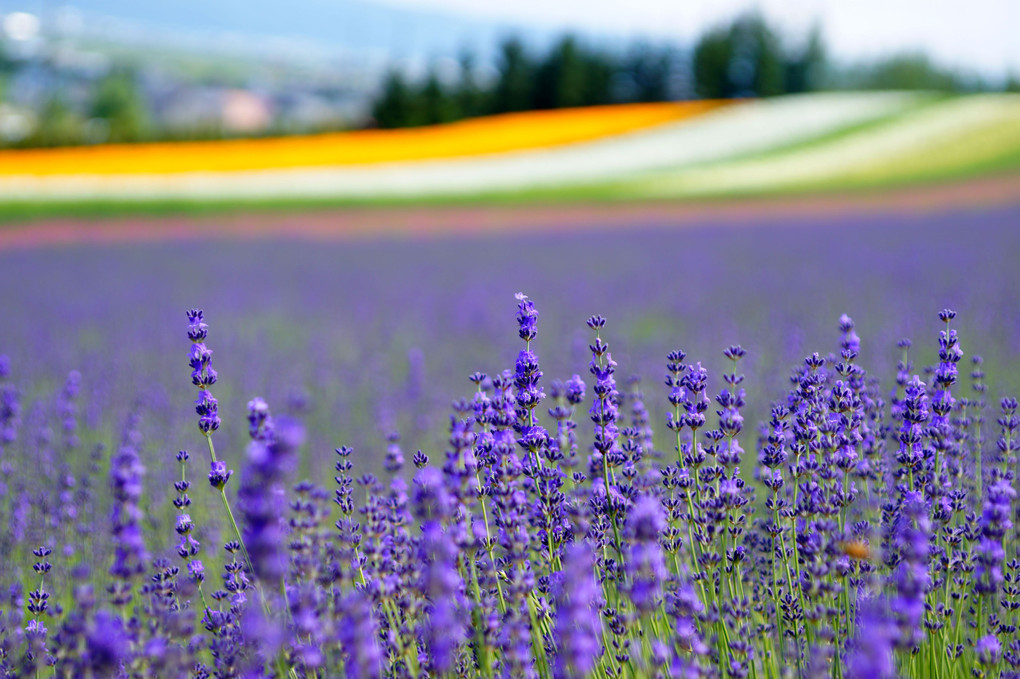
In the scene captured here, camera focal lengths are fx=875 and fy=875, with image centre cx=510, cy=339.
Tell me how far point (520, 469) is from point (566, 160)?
25.0 m

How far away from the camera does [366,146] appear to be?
90.3 feet

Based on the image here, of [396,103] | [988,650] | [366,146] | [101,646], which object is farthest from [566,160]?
[101,646]

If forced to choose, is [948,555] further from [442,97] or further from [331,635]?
[442,97]

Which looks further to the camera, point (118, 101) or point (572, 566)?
point (118, 101)

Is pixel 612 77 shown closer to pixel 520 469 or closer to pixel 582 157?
pixel 582 157

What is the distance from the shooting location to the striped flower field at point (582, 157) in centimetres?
2011

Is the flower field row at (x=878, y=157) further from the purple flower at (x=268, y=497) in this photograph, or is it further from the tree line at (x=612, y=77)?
the purple flower at (x=268, y=497)

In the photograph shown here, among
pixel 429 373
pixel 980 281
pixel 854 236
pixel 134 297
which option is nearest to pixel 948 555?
pixel 429 373

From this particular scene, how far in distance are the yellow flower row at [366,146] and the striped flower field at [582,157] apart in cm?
6

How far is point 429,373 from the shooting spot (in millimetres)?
5266

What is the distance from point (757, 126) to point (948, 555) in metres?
30.4

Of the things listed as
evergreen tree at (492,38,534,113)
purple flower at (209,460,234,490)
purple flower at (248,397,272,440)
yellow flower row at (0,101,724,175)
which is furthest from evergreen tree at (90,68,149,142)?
purple flower at (248,397,272,440)

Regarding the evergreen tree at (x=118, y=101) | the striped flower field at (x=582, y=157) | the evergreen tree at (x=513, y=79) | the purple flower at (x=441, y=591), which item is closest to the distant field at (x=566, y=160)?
the striped flower field at (x=582, y=157)

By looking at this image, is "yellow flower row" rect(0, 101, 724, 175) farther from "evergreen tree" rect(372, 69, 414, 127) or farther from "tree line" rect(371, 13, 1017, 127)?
"tree line" rect(371, 13, 1017, 127)
